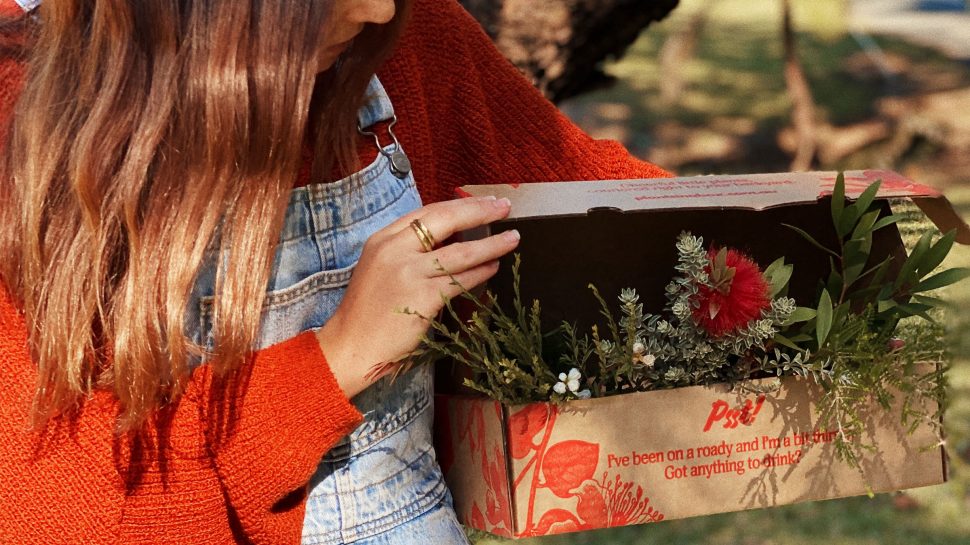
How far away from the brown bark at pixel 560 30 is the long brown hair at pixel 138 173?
109cm

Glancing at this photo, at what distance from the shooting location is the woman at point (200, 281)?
3.52ft

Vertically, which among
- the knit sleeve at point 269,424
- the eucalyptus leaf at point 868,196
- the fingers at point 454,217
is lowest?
the knit sleeve at point 269,424

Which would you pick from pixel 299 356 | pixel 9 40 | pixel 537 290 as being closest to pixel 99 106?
pixel 9 40

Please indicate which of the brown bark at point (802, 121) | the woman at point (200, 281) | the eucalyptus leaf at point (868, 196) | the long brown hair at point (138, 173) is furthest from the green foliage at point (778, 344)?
the brown bark at point (802, 121)

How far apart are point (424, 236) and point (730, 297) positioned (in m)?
0.34

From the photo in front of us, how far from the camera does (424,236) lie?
1158 mm

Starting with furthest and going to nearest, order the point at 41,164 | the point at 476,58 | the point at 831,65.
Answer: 1. the point at 831,65
2. the point at 476,58
3. the point at 41,164

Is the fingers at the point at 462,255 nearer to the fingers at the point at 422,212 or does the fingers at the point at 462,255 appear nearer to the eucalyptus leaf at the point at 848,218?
the fingers at the point at 422,212

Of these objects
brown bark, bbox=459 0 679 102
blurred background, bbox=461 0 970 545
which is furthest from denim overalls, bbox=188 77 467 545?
blurred background, bbox=461 0 970 545

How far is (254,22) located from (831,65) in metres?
6.76

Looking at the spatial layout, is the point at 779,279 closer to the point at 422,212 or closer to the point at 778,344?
the point at 778,344

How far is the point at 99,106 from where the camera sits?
3.51 feet

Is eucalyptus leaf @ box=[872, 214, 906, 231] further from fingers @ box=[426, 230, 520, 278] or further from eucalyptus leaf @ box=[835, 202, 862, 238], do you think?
fingers @ box=[426, 230, 520, 278]

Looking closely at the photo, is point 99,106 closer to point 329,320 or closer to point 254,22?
point 254,22
